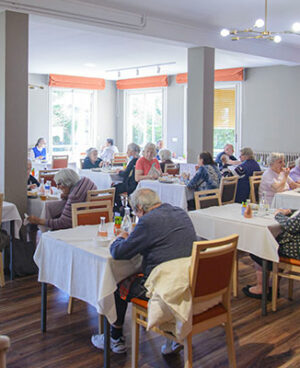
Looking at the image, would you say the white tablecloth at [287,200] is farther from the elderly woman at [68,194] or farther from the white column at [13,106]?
the white column at [13,106]

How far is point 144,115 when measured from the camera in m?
14.4

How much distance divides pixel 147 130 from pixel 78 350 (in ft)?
37.4

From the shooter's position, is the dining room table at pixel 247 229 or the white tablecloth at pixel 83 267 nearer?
the white tablecloth at pixel 83 267

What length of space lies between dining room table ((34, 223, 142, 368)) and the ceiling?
10.9 feet

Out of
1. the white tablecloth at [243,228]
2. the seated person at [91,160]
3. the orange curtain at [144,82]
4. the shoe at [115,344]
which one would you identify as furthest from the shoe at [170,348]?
the orange curtain at [144,82]

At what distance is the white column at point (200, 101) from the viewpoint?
25.9 feet

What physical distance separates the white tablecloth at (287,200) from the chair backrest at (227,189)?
54 cm

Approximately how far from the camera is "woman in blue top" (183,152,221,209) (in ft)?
19.7

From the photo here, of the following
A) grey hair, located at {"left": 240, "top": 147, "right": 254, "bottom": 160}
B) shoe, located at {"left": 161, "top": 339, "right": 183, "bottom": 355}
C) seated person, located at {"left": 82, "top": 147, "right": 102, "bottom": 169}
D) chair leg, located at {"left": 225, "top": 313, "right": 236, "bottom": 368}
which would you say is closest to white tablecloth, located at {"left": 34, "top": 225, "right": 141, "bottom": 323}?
shoe, located at {"left": 161, "top": 339, "right": 183, "bottom": 355}

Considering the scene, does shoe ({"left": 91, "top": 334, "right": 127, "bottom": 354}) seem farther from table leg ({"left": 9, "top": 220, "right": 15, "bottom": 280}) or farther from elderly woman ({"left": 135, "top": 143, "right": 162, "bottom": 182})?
elderly woman ({"left": 135, "top": 143, "right": 162, "bottom": 182})

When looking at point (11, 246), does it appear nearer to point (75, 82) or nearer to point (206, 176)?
point (206, 176)

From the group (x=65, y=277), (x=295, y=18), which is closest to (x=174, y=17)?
(x=295, y=18)

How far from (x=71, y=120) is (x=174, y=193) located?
8318 millimetres

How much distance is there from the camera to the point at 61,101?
1373cm
